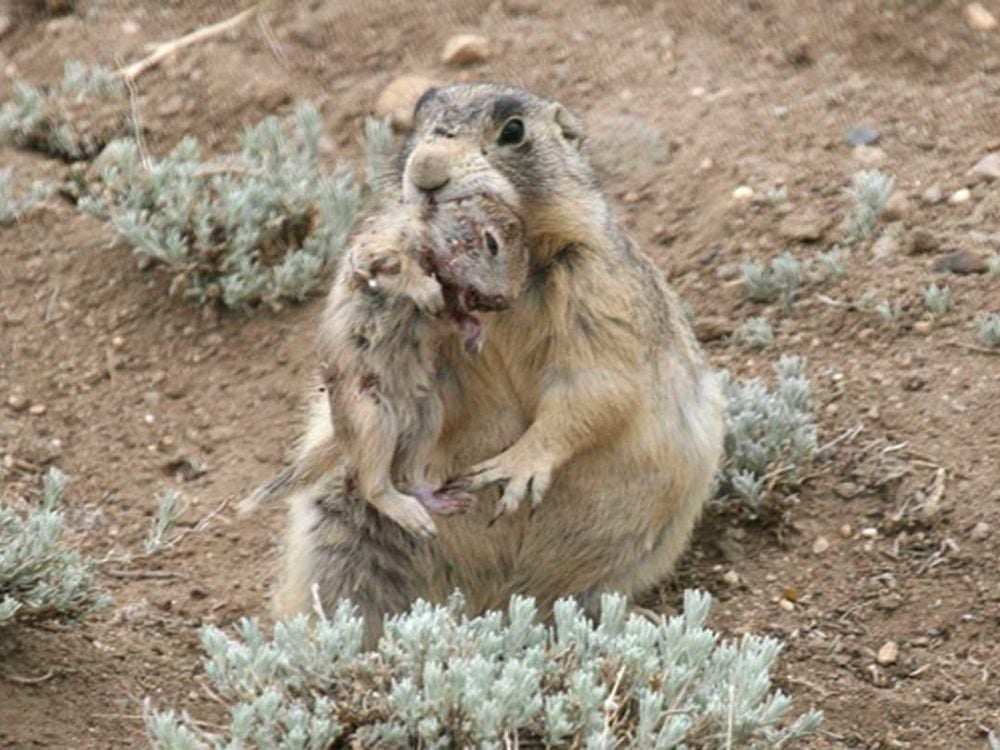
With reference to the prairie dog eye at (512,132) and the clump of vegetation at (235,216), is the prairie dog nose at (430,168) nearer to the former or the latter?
the prairie dog eye at (512,132)

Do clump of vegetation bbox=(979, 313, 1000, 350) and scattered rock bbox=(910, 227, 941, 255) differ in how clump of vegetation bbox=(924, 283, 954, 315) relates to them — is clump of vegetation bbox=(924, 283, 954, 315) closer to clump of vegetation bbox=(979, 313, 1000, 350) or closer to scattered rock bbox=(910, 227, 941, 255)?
clump of vegetation bbox=(979, 313, 1000, 350)

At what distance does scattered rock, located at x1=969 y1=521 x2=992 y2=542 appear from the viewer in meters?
6.73

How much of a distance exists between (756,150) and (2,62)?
3.37 meters

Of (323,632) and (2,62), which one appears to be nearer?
(323,632)

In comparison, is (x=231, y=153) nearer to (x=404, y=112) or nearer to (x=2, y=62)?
(x=404, y=112)

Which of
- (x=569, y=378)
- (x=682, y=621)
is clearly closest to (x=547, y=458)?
(x=569, y=378)

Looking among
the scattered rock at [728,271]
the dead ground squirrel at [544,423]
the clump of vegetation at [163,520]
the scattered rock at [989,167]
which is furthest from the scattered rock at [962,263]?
the clump of vegetation at [163,520]

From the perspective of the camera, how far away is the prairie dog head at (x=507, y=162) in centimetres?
578

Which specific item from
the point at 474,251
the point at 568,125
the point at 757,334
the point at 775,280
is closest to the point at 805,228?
the point at 775,280

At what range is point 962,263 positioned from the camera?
7707mm

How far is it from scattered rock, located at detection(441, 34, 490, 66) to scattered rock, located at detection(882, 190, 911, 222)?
2030 millimetres

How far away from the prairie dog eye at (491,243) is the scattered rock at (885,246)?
253cm

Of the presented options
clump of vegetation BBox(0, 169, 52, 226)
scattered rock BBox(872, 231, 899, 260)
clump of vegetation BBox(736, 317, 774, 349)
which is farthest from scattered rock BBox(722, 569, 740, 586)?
clump of vegetation BBox(0, 169, 52, 226)

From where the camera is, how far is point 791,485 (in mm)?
7082
